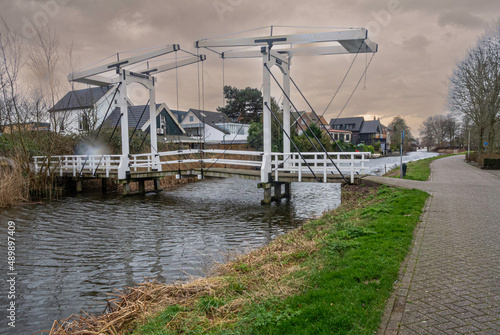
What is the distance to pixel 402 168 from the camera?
1700 centimetres

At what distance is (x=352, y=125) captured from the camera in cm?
8481

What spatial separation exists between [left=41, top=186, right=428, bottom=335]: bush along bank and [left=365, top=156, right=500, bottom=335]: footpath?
20 centimetres

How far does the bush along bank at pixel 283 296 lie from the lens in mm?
3564

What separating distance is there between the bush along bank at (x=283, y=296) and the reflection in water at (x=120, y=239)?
3.99 feet

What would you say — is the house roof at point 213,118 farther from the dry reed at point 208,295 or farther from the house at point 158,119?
the dry reed at point 208,295

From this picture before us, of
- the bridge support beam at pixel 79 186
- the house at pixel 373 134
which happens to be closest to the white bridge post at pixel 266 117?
the bridge support beam at pixel 79 186

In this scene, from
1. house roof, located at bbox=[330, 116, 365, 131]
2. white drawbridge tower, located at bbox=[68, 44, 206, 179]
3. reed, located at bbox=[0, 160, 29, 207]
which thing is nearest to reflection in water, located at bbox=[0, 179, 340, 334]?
reed, located at bbox=[0, 160, 29, 207]

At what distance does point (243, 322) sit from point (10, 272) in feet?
19.0

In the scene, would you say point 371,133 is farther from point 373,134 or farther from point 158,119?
point 158,119

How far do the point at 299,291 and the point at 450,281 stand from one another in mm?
1885

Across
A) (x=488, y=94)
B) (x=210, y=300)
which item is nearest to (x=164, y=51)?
(x=210, y=300)

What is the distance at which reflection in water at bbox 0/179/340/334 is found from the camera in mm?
5941

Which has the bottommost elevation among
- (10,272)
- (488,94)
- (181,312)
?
(10,272)

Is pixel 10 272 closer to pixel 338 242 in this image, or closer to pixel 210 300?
pixel 210 300
